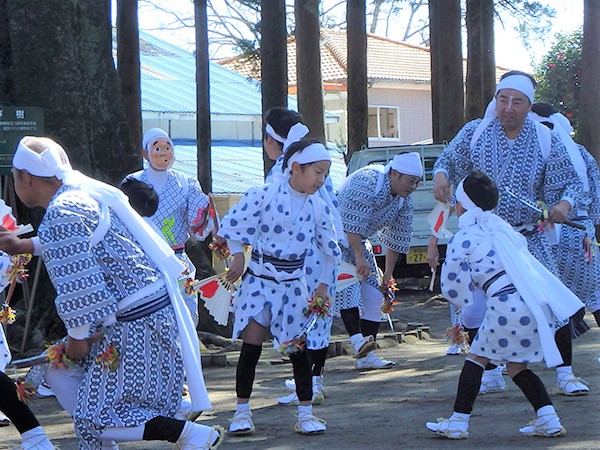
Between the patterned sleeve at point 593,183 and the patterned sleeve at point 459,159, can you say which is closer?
the patterned sleeve at point 459,159

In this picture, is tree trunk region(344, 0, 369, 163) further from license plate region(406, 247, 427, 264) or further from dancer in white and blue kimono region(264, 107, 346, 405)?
dancer in white and blue kimono region(264, 107, 346, 405)

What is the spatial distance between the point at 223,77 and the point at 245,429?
34124 mm

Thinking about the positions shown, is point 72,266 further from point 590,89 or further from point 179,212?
point 590,89

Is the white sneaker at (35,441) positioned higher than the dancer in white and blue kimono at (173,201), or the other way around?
the dancer in white and blue kimono at (173,201)

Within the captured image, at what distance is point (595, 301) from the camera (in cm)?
891

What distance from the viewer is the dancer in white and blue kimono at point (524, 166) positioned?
7.96 m

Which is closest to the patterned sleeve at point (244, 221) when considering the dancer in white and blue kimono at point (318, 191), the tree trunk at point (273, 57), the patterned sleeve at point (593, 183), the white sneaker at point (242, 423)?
the dancer in white and blue kimono at point (318, 191)

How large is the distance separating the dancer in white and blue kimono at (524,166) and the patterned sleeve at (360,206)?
2.01m

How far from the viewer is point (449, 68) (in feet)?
66.1

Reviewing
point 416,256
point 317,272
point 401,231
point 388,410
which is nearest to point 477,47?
point 416,256

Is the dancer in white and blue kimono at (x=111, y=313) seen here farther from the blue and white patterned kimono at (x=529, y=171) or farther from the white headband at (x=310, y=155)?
the blue and white patterned kimono at (x=529, y=171)

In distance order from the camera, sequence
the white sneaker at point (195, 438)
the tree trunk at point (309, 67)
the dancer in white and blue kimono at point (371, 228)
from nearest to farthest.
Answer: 1. the white sneaker at point (195, 438)
2. the dancer in white and blue kimono at point (371, 228)
3. the tree trunk at point (309, 67)

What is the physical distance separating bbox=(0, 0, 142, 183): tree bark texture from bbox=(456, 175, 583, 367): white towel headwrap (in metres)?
5.62

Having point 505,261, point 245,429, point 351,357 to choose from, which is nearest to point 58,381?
point 245,429
